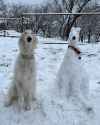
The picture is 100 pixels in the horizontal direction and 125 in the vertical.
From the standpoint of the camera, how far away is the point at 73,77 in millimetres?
4301

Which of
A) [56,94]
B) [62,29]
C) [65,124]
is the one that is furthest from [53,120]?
[62,29]

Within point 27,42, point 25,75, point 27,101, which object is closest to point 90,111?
point 27,101

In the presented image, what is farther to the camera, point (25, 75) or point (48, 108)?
point (48, 108)

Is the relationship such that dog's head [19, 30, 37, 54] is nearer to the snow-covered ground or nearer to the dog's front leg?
the dog's front leg

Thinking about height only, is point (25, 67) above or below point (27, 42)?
below

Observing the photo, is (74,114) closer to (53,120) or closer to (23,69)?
(53,120)

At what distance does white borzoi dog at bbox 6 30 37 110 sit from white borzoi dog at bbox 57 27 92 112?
0.56 meters

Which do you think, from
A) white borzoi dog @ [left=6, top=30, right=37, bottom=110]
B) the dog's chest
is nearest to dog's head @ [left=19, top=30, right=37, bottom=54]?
white borzoi dog @ [left=6, top=30, right=37, bottom=110]

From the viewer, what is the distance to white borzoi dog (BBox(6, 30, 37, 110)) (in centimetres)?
363

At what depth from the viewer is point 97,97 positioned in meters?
4.62

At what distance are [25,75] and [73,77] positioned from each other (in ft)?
2.87

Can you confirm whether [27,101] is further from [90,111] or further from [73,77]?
[90,111]

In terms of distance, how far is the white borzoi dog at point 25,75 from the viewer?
3.63m

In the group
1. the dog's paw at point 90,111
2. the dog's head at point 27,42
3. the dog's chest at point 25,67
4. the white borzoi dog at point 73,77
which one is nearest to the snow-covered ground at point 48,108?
the dog's paw at point 90,111
